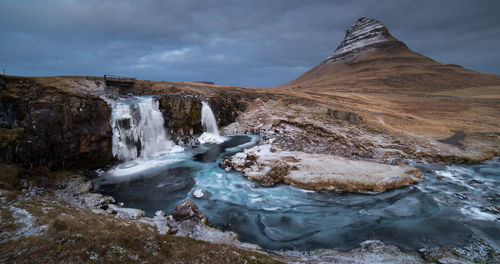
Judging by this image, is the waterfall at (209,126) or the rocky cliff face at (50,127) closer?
the rocky cliff face at (50,127)

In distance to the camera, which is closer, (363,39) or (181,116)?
(181,116)

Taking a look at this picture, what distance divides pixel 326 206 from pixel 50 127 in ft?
72.2

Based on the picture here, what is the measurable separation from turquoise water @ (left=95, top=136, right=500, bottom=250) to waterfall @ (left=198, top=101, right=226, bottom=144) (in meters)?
10.7

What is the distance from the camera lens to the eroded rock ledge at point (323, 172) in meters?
15.6

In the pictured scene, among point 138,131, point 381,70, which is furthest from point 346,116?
point 381,70

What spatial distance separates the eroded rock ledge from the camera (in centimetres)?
1561

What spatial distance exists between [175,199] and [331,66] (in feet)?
617

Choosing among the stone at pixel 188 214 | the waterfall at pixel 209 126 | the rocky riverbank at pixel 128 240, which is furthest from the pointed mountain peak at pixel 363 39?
the stone at pixel 188 214

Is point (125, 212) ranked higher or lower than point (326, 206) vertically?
higher

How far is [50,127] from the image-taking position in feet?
55.4

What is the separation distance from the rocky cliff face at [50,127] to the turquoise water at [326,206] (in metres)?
3.14

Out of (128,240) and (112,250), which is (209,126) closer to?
(128,240)

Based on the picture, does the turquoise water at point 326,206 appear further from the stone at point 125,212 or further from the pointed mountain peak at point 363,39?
the pointed mountain peak at point 363,39

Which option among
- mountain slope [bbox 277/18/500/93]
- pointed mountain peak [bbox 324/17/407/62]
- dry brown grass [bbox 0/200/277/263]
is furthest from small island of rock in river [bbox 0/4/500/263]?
Answer: pointed mountain peak [bbox 324/17/407/62]
